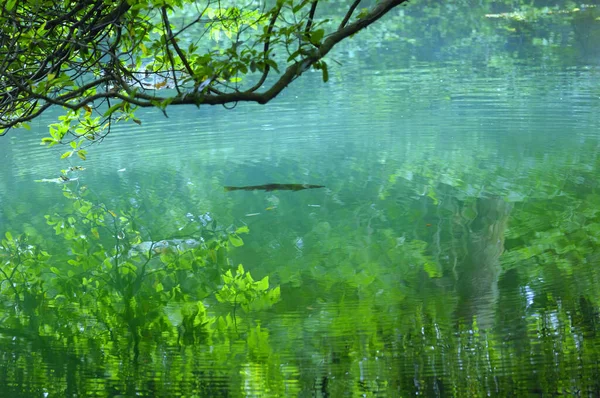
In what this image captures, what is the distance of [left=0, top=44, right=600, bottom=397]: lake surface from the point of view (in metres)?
3.39

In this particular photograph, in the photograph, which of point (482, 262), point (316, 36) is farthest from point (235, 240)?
point (316, 36)

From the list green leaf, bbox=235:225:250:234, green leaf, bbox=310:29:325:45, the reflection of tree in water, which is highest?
green leaf, bbox=310:29:325:45

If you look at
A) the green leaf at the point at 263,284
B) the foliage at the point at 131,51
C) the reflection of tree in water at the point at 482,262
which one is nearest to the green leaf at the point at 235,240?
the green leaf at the point at 263,284

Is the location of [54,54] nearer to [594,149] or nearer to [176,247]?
[176,247]

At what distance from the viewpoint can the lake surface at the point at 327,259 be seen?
133 inches

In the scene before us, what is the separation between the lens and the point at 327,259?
16.3 feet

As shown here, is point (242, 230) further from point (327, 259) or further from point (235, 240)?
point (327, 259)

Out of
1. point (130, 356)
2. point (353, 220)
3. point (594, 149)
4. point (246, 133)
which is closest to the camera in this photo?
point (130, 356)

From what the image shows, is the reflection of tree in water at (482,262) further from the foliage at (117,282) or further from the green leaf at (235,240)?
the green leaf at (235,240)

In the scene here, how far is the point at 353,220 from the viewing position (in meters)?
5.71

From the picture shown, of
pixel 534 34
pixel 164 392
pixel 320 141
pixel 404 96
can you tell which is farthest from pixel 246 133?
pixel 534 34

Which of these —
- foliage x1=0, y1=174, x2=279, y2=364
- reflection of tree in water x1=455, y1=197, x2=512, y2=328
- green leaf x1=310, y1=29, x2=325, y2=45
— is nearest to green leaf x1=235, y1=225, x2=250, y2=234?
foliage x1=0, y1=174, x2=279, y2=364

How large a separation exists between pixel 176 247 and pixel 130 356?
1751 mm

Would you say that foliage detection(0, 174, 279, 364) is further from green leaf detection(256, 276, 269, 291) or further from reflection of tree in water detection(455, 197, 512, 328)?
reflection of tree in water detection(455, 197, 512, 328)
